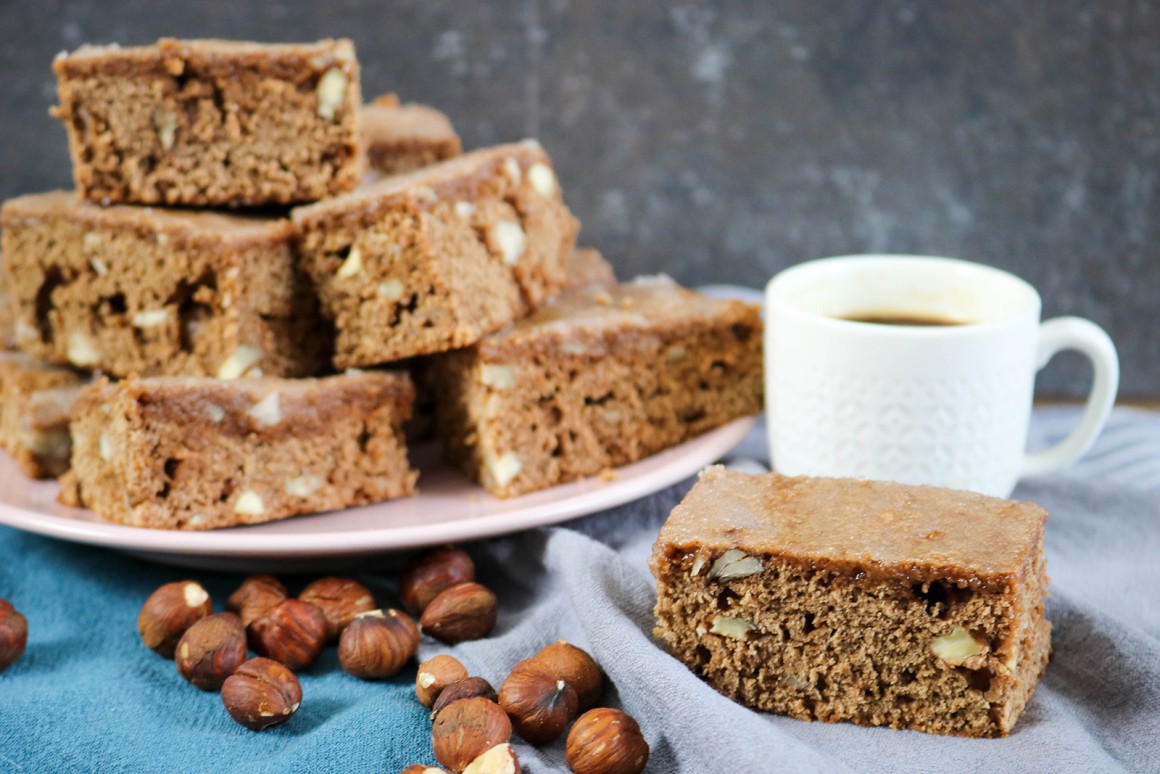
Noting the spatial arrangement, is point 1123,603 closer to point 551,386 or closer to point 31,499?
point 551,386

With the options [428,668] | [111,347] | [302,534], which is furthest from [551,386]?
[111,347]

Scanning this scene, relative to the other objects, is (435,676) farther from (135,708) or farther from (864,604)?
(864,604)

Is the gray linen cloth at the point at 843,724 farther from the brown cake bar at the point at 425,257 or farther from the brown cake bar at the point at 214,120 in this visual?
the brown cake bar at the point at 214,120

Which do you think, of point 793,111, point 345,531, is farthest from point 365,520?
point 793,111

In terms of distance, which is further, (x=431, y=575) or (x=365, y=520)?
(x=365, y=520)

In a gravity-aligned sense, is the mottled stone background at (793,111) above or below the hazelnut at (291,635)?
above

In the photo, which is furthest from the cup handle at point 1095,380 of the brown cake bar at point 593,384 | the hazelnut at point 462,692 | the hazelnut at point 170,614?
the hazelnut at point 170,614
